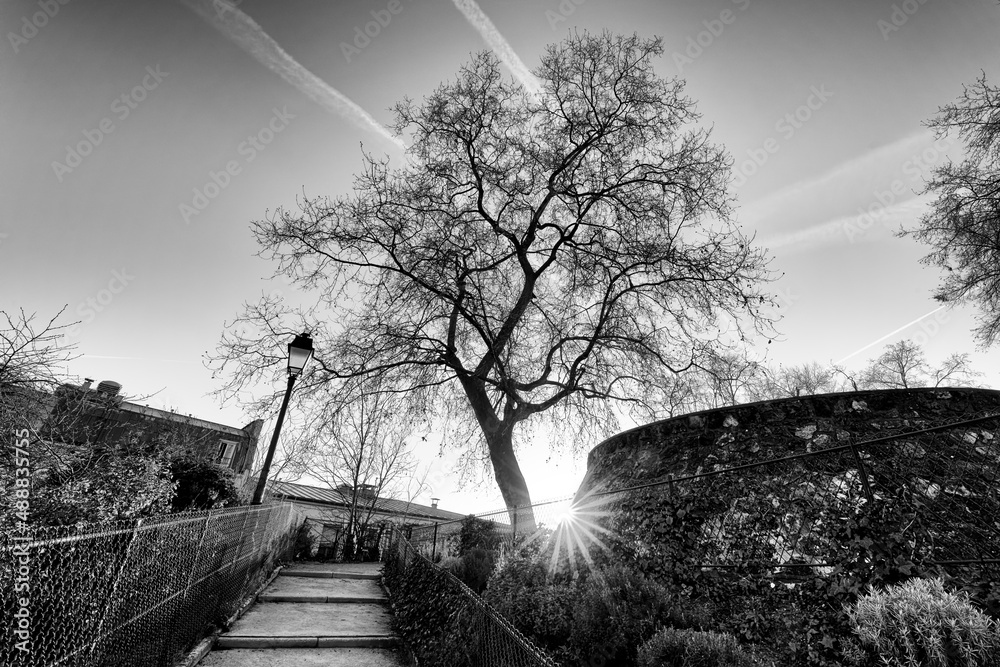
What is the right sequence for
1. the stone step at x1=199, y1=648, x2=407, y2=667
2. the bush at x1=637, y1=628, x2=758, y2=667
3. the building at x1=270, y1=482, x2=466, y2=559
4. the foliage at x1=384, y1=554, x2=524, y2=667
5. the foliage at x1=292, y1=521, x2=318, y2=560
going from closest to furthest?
the bush at x1=637, y1=628, x2=758, y2=667
the foliage at x1=384, y1=554, x2=524, y2=667
the stone step at x1=199, y1=648, x2=407, y2=667
the foliage at x1=292, y1=521, x2=318, y2=560
the building at x1=270, y1=482, x2=466, y2=559

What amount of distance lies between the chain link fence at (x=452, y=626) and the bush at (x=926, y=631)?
1889mm

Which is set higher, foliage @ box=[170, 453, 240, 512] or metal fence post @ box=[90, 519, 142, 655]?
foliage @ box=[170, 453, 240, 512]

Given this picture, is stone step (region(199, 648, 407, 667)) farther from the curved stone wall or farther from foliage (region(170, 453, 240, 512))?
the curved stone wall

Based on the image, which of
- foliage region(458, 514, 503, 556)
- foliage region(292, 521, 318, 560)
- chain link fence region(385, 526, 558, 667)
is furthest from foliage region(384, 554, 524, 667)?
foliage region(292, 521, 318, 560)

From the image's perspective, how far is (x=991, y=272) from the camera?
12047 mm

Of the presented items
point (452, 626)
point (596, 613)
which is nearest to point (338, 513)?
point (452, 626)

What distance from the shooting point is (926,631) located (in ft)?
7.73

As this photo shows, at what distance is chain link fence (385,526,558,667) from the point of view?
308 cm

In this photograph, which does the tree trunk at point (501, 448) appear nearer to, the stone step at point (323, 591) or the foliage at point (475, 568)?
the foliage at point (475, 568)

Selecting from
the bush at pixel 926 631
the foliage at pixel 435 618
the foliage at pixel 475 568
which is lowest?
the foliage at pixel 435 618

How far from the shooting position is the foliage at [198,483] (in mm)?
7398

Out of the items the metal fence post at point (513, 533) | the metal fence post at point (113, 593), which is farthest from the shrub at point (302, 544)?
the metal fence post at point (113, 593)

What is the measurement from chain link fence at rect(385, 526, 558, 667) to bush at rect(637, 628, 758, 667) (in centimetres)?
94

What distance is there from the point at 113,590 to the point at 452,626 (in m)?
3.13
